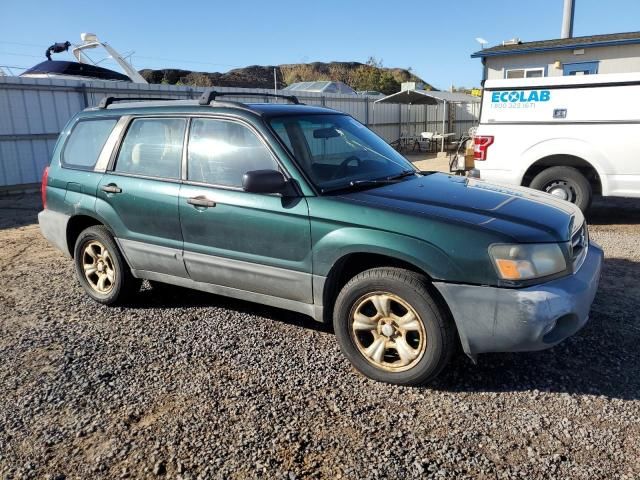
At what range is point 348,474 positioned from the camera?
252 centimetres

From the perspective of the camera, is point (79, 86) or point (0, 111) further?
point (79, 86)

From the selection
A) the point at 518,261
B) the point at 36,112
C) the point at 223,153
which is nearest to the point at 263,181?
the point at 223,153

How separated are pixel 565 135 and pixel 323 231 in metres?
5.42

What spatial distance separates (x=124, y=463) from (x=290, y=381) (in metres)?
1.11

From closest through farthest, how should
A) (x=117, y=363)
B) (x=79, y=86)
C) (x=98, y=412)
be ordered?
(x=98, y=412) < (x=117, y=363) < (x=79, y=86)

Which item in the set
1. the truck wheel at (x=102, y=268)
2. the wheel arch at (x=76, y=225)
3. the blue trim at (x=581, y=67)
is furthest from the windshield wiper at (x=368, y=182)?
the blue trim at (x=581, y=67)

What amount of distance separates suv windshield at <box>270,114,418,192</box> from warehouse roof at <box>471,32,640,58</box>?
12206 millimetres

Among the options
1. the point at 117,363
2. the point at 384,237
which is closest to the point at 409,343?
the point at 384,237

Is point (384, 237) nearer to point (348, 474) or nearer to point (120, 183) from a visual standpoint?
point (348, 474)

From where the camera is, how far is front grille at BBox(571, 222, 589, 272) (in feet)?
10.6

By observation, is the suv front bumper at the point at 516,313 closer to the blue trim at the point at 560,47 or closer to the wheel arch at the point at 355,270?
the wheel arch at the point at 355,270

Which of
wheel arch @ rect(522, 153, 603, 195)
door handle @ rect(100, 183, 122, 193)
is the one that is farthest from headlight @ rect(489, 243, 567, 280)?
wheel arch @ rect(522, 153, 603, 195)

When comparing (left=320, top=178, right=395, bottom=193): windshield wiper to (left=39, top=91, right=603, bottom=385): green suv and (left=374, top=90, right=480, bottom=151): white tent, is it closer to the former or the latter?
(left=39, top=91, right=603, bottom=385): green suv

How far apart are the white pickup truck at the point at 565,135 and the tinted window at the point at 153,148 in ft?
16.6
